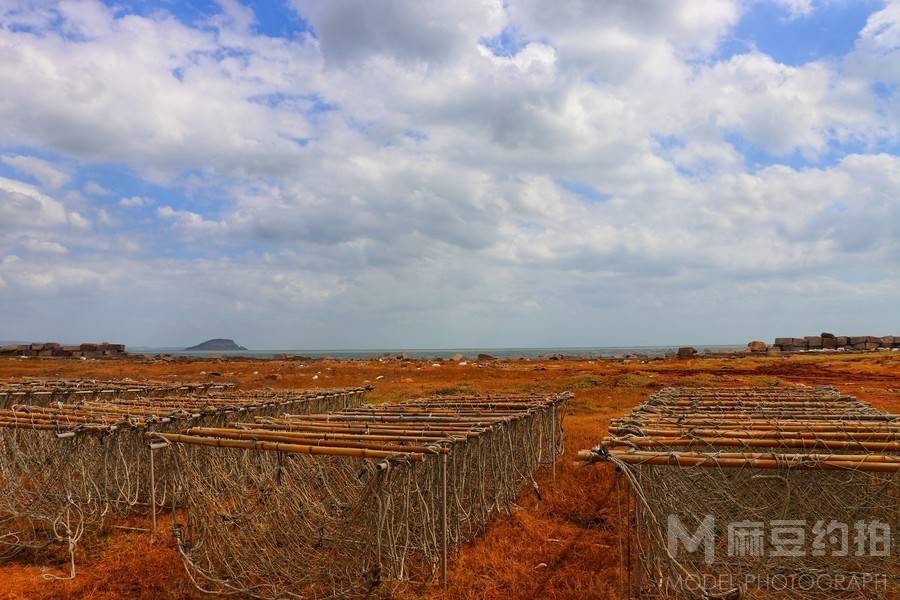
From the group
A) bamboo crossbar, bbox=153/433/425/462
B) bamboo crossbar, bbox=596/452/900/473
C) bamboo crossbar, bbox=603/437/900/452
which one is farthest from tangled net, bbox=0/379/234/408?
bamboo crossbar, bbox=596/452/900/473

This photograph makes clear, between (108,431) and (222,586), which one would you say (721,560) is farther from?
(108,431)

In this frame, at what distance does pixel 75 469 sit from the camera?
7.34m

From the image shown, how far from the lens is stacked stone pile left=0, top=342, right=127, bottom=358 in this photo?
6053 cm

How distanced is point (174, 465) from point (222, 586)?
9.36ft

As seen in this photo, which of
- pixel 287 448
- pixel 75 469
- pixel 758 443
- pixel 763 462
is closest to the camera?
pixel 763 462

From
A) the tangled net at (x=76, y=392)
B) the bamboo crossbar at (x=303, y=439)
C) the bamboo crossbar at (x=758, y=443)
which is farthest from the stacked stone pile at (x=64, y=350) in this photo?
the bamboo crossbar at (x=758, y=443)

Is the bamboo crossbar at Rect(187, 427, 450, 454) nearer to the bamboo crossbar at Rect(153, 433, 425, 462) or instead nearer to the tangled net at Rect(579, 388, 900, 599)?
the bamboo crossbar at Rect(153, 433, 425, 462)

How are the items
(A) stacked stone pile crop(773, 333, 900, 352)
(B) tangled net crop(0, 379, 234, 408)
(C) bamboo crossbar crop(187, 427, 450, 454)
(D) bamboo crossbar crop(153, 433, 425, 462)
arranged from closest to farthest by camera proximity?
(D) bamboo crossbar crop(153, 433, 425, 462), (C) bamboo crossbar crop(187, 427, 450, 454), (B) tangled net crop(0, 379, 234, 408), (A) stacked stone pile crop(773, 333, 900, 352)

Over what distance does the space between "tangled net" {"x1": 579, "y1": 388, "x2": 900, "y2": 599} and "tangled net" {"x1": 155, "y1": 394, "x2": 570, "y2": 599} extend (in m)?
1.72

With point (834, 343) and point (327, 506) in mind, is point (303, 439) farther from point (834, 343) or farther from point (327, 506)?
point (834, 343)

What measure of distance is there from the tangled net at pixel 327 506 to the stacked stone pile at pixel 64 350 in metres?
66.1

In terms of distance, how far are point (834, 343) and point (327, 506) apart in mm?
64690

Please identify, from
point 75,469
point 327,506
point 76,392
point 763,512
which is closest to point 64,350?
point 76,392

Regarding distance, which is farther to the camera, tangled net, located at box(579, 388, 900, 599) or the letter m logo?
the letter m logo
